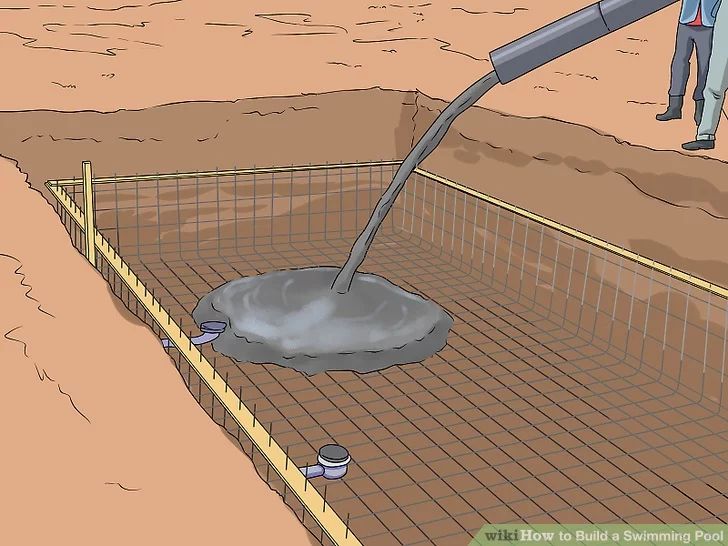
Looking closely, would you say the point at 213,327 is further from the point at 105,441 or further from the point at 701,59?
the point at 701,59

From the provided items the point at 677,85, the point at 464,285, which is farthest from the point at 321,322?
the point at 677,85

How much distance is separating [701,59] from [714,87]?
25 centimetres

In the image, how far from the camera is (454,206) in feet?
13.9

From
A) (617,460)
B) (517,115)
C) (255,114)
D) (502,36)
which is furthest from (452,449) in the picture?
(502,36)

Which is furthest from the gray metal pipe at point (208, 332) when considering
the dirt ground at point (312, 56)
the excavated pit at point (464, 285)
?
the dirt ground at point (312, 56)

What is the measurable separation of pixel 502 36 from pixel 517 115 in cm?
100

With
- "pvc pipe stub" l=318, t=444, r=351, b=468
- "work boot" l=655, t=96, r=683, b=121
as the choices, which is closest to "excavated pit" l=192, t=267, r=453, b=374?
"pvc pipe stub" l=318, t=444, r=351, b=468

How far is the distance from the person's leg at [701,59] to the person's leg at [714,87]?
88mm

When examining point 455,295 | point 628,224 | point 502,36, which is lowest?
→ point 455,295

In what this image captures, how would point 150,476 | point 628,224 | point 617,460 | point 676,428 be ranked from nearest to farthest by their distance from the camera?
point 150,476
point 617,460
point 676,428
point 628,224

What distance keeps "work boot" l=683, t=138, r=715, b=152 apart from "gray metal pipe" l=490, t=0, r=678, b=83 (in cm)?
108

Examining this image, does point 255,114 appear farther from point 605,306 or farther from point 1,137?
point 605,306

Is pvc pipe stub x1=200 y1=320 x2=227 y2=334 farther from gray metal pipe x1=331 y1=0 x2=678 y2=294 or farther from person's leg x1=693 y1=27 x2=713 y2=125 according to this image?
person's leg x1=693 y1=27 x2=713 y2=125

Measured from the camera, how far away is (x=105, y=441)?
6.17 ft
